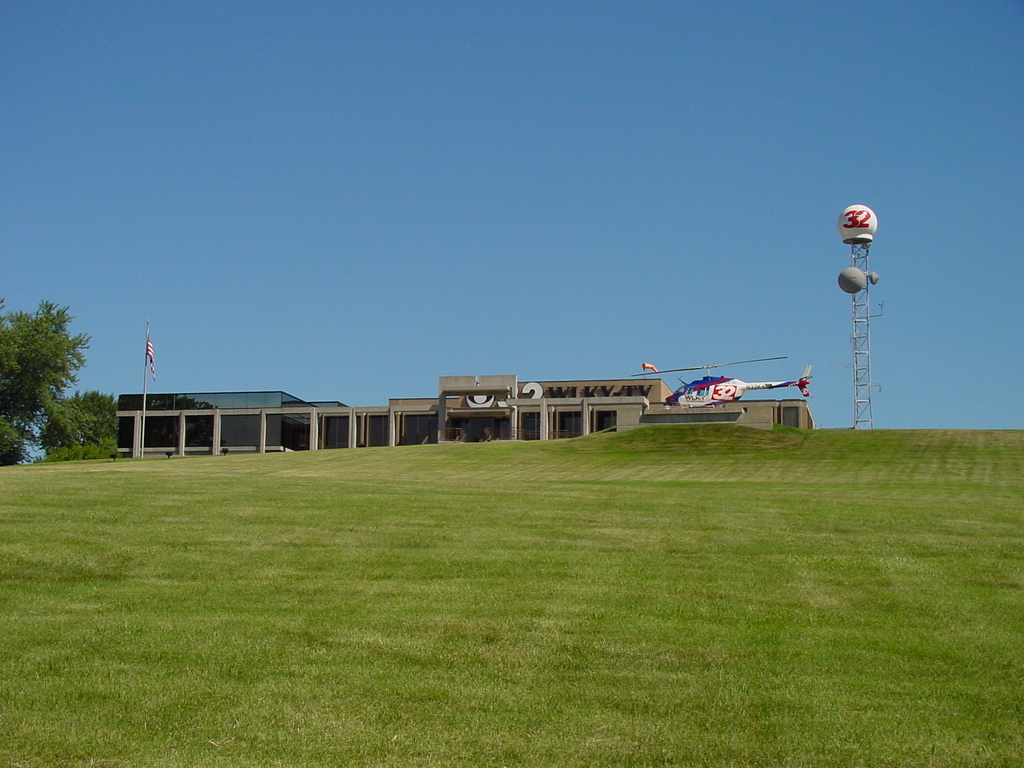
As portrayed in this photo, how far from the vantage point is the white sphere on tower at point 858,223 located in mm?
81750

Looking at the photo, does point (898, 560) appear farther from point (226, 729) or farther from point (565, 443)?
point (565, 443)

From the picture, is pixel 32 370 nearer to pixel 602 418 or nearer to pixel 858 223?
pixel 602 418

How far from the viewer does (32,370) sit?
71688mm

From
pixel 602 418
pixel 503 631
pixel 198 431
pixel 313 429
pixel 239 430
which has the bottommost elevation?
pixel 503 631

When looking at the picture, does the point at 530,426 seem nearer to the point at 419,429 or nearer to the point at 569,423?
the point at 569,423

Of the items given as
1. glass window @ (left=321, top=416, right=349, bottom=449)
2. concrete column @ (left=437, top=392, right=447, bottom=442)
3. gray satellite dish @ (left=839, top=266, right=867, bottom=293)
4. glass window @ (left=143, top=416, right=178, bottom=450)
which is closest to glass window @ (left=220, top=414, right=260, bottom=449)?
glass window @ (left=143, top=416, right=178, bottom=450)

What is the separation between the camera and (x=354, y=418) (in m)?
85.8

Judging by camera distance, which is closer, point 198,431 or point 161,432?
point 198,431

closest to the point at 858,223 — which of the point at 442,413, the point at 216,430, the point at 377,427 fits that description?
the point at 442,413

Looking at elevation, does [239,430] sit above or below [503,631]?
above

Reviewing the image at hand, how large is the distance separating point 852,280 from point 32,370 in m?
62.2

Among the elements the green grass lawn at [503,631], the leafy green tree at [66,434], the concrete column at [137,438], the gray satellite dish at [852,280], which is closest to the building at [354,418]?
the concrete column at [137,438]

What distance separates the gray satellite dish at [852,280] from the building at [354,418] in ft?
36.1

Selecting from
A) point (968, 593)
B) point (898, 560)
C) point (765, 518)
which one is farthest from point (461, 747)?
point (765, 518)
